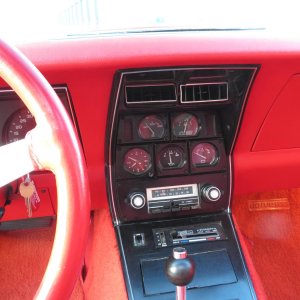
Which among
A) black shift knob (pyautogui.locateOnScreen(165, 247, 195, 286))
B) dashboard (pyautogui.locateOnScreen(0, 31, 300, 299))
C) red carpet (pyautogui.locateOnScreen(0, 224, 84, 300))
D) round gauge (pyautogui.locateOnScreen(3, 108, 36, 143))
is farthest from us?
red carpet (pyautogui.locateOnScreen(0, 224, 84, 300))

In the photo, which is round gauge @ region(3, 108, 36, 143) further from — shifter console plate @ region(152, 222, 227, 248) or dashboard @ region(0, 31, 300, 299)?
shifter console plate @ region(152, 222, 227, 248)

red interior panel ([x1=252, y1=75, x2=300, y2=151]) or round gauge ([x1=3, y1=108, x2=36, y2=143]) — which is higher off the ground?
round gauge ([x1=3, y1=108, x2=36, y2=143])

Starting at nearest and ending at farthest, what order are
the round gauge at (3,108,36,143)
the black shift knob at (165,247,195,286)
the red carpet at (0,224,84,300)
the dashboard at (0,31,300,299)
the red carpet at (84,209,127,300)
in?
1. the black shift knob at (165,247,195,286)
2. the dashboard at (0,31,300,299)
3. the round gauge at (3,108,36,143)
4. the red carpet at (84,209,127,300)
5. the red carpet at (0,224,84,300)

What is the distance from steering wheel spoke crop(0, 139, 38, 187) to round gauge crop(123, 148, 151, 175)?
34.5 inches

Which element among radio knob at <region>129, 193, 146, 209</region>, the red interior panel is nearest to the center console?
radio knob at <region>129, 193, 146, 209</region>

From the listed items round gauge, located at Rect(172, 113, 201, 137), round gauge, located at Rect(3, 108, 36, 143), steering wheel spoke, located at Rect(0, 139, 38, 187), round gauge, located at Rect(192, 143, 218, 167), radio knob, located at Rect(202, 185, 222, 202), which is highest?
round gauge, located at Rect(3, 108, 36, 143)

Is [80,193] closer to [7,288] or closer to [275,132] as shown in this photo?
[275,132]

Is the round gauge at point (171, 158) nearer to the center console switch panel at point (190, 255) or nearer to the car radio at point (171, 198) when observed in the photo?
the car radio at point (171, 198)

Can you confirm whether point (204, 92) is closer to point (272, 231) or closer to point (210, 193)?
point (210, 193)

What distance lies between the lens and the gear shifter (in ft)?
3.92

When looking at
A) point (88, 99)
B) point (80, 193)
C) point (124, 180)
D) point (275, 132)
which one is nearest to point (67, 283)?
point (80, 193)

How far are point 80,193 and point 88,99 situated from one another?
76cm

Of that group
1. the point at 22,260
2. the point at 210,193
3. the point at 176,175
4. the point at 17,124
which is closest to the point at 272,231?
the point at 210,193

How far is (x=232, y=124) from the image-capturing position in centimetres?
160
